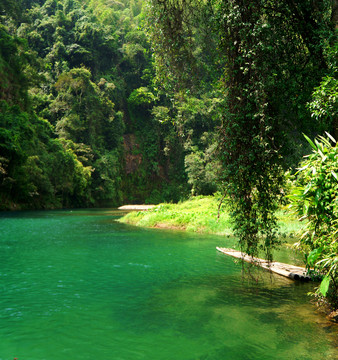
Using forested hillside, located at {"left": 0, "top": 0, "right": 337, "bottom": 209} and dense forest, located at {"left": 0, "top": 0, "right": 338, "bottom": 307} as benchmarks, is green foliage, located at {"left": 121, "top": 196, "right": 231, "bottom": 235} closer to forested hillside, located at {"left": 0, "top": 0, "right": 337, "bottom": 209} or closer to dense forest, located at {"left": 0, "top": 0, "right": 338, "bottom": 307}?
dense forest, located at {"left": 0, "top": 0, "right": 338, "bottom": 307}

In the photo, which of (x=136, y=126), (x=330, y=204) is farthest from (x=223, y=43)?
(x=136, y=126)

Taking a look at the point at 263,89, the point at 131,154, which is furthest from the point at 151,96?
the point at 263,89

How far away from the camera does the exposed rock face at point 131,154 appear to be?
62000mm

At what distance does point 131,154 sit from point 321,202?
58481 mm

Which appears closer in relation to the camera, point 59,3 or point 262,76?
point 262,76

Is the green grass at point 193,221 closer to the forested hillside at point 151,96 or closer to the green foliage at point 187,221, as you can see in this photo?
the green foliage at point 187,221

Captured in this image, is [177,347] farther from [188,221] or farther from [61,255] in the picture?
[188,221]

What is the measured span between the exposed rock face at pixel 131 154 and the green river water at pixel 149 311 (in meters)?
48.8

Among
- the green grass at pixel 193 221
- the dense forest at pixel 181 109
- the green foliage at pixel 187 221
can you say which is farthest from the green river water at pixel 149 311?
the green foliage at pixel 187 221

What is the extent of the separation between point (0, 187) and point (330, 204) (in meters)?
32.7

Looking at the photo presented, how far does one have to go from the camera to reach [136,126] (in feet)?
218

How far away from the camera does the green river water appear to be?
220 inches

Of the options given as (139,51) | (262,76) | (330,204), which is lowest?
(330,204)

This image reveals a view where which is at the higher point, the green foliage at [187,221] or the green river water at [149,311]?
the green foliage at [187,221]
